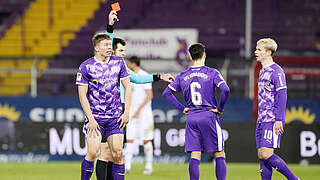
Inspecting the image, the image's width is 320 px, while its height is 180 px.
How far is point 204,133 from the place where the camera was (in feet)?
26.9

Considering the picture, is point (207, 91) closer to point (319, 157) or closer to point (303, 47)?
point (319, 157)

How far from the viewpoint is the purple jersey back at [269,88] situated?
27.1 feet

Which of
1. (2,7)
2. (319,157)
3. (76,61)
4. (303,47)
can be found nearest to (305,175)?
(319,157)

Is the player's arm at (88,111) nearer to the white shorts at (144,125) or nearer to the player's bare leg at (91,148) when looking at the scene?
the player's bare leg at (91,148)

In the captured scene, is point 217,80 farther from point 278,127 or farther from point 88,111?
point 88,111

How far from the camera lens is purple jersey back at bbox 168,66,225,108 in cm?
817

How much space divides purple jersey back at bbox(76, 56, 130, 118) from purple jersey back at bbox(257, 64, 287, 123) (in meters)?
1.83

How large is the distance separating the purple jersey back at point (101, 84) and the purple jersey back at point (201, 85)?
922mm

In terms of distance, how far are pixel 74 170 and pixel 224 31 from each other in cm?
1039

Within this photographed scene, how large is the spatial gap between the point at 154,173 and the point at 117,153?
Result: 159 inches

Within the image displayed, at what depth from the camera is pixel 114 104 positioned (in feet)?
25.9

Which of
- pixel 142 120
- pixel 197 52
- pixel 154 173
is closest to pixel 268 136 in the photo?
pixel 197 52

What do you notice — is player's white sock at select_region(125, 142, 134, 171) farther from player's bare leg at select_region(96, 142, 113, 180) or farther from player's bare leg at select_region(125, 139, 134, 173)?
player's bare leg at select_region(96, 142, 113, 180)

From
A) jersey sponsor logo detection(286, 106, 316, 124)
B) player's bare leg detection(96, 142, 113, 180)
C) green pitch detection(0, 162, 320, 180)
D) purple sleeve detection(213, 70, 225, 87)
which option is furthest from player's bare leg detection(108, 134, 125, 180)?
jersey sponsor logo detection(286, 106, 316, 124)
